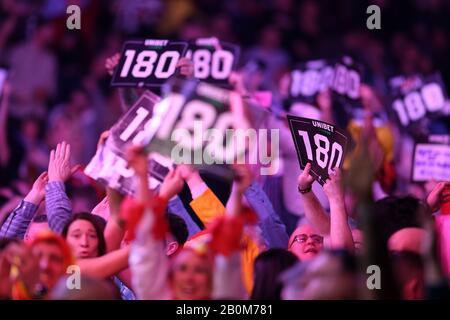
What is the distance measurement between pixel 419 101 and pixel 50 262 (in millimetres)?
5594

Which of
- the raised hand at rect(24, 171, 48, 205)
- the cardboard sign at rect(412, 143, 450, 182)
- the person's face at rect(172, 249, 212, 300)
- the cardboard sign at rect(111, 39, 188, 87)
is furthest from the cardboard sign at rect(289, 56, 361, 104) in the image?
the person's face at rect(172, 249, 212, 300)

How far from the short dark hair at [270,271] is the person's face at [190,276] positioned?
0.76ft

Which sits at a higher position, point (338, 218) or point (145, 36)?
point (145, 36)

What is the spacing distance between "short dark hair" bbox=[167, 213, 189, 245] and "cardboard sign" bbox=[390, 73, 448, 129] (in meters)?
3.85

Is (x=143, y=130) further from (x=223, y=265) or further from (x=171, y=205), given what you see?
(x=223, y=265)

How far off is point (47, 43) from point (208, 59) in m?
4.71

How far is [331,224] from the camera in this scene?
6.82 metres

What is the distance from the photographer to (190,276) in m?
6.02

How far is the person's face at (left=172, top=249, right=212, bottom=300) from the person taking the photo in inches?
237

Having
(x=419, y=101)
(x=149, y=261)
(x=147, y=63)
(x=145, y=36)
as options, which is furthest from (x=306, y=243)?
(x=145, y=36)

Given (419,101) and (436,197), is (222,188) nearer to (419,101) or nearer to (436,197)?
(436,197)

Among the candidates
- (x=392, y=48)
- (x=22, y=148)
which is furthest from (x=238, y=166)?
(x=392, y=48)

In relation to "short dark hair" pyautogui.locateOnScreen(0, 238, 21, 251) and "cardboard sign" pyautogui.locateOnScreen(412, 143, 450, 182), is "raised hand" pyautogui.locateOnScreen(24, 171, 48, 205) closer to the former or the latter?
"short dark hair" pyautogui.locateOnScreen(0, 238, 21, 251)

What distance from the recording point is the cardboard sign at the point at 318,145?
23.7 feet
